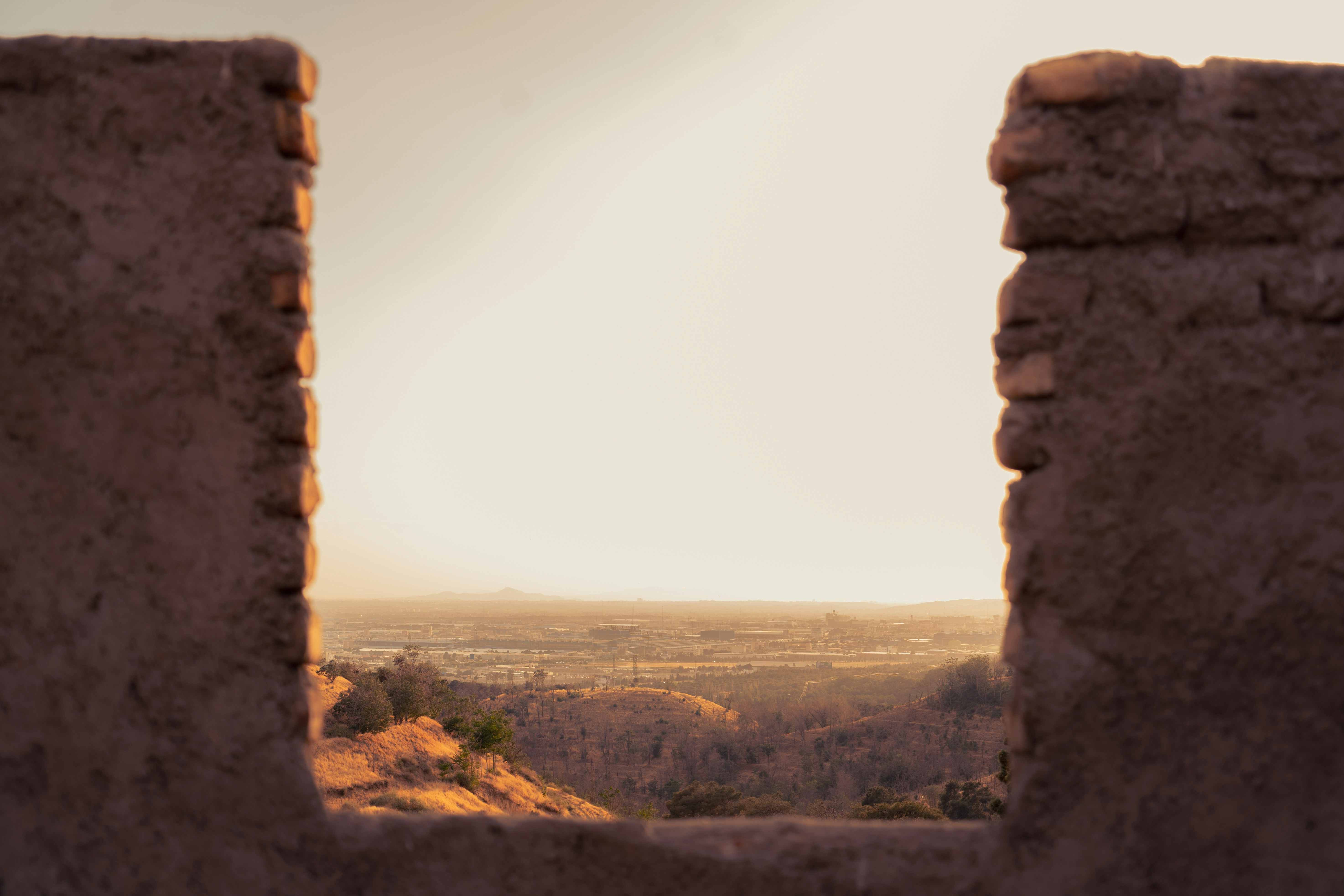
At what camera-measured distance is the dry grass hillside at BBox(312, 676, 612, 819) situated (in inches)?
439

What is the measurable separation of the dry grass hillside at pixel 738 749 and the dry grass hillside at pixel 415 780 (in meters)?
1.62

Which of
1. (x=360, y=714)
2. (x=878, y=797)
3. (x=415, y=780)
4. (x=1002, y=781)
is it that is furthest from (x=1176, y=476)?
(x=360, y=714)

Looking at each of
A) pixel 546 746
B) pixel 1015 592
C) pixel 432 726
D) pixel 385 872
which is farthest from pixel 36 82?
pixel 546 746

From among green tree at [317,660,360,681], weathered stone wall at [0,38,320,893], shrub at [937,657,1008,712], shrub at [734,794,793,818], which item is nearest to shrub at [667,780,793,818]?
shrub at [734,794,793,818]

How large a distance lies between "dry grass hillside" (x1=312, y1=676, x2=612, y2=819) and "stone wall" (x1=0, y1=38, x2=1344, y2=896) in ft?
29.3

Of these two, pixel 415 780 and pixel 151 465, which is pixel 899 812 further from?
pixel 151 465

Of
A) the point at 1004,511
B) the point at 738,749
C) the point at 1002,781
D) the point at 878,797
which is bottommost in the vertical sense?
the point at 738,749

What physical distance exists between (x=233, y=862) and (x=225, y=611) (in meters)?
0.63

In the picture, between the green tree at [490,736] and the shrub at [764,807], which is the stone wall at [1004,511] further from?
the green tree at [490,736]

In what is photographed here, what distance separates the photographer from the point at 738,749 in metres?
20.4

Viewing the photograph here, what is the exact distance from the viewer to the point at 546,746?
69.2 ft

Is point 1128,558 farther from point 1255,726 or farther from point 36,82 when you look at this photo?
point 36,82

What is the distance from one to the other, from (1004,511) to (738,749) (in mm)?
19843

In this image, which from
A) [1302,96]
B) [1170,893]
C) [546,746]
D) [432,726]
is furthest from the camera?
[546,746]
